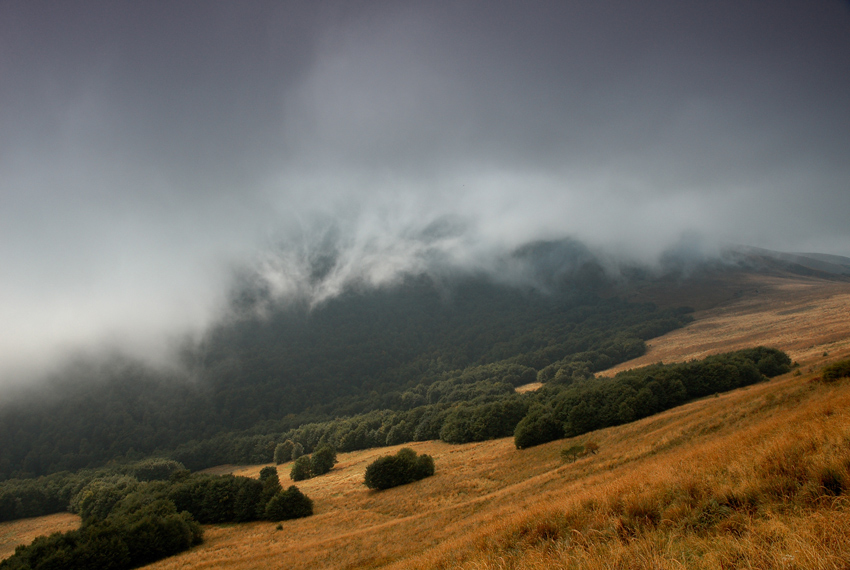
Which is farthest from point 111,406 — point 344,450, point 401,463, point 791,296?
point 791,296

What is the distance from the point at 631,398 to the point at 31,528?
11523 centimetres

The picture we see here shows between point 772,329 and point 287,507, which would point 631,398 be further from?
point 772,329

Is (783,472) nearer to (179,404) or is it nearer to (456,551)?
(456,551)

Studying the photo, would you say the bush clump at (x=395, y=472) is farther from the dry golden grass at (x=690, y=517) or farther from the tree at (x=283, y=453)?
the tree at (x=283, y=453)

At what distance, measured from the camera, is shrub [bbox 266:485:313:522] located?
4431cm

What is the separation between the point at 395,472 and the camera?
167ft

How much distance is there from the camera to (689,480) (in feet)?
27.5

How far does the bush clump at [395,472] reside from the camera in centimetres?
5056

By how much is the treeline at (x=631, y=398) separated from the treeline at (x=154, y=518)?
3922 cm

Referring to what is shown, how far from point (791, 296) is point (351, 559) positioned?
257848 mm

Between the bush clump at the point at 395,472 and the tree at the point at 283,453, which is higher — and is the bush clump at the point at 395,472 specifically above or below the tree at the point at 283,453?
above

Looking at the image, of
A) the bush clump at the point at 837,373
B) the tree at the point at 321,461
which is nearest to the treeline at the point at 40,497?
the tree at the point at 321,461

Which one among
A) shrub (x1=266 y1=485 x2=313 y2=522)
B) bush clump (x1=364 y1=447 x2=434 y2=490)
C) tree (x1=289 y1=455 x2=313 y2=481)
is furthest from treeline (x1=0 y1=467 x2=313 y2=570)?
tree (x1=289 y1=455 x2=313 y2=481)

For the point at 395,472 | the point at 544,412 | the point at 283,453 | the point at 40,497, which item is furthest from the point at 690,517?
the point at 40,497
